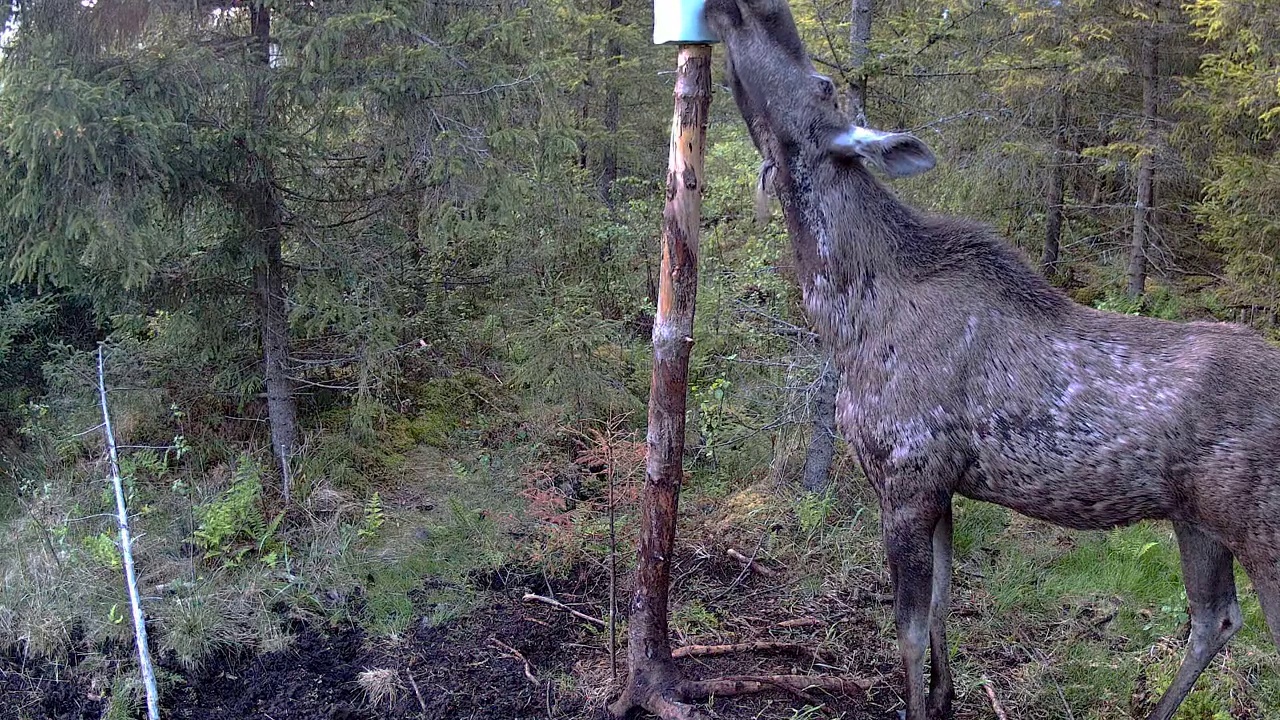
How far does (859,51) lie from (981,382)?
3010 mm

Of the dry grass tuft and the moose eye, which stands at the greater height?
the moose eye

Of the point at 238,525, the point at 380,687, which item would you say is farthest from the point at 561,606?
the point at 238,525

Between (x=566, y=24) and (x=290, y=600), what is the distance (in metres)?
8.08

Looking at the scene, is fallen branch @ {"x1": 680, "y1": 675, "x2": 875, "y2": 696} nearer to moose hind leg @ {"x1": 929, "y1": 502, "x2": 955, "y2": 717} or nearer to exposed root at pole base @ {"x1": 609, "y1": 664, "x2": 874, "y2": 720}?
exposed root at pole base @ {"x1": 609, "y1": 664, "x2": 874, "y2": 720}

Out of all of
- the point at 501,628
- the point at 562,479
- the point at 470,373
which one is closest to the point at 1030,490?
the point at 501,628

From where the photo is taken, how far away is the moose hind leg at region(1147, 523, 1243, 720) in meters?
3.71

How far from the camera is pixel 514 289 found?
718 centimetres

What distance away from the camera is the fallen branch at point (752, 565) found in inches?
224

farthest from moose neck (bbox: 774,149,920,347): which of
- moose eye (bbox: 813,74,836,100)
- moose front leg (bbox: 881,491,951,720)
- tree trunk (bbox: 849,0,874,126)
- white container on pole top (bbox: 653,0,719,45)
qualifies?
tree trunk (bbox: 849,0,874,126)

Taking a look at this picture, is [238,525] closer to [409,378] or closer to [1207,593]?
[409,378]

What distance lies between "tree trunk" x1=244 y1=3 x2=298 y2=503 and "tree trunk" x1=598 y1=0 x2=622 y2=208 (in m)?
5.80

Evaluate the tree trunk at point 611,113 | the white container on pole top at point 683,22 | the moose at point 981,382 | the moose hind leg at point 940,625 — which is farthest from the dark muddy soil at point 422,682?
the tree trunk at point 611,113

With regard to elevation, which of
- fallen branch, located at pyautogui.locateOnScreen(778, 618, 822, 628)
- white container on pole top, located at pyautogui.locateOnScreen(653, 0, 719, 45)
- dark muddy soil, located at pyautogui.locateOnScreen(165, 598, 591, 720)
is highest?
white container on pole top, located at pyautogui.locateOnScreen(653, 0, 719, 45)

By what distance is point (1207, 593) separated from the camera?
3768 mm
